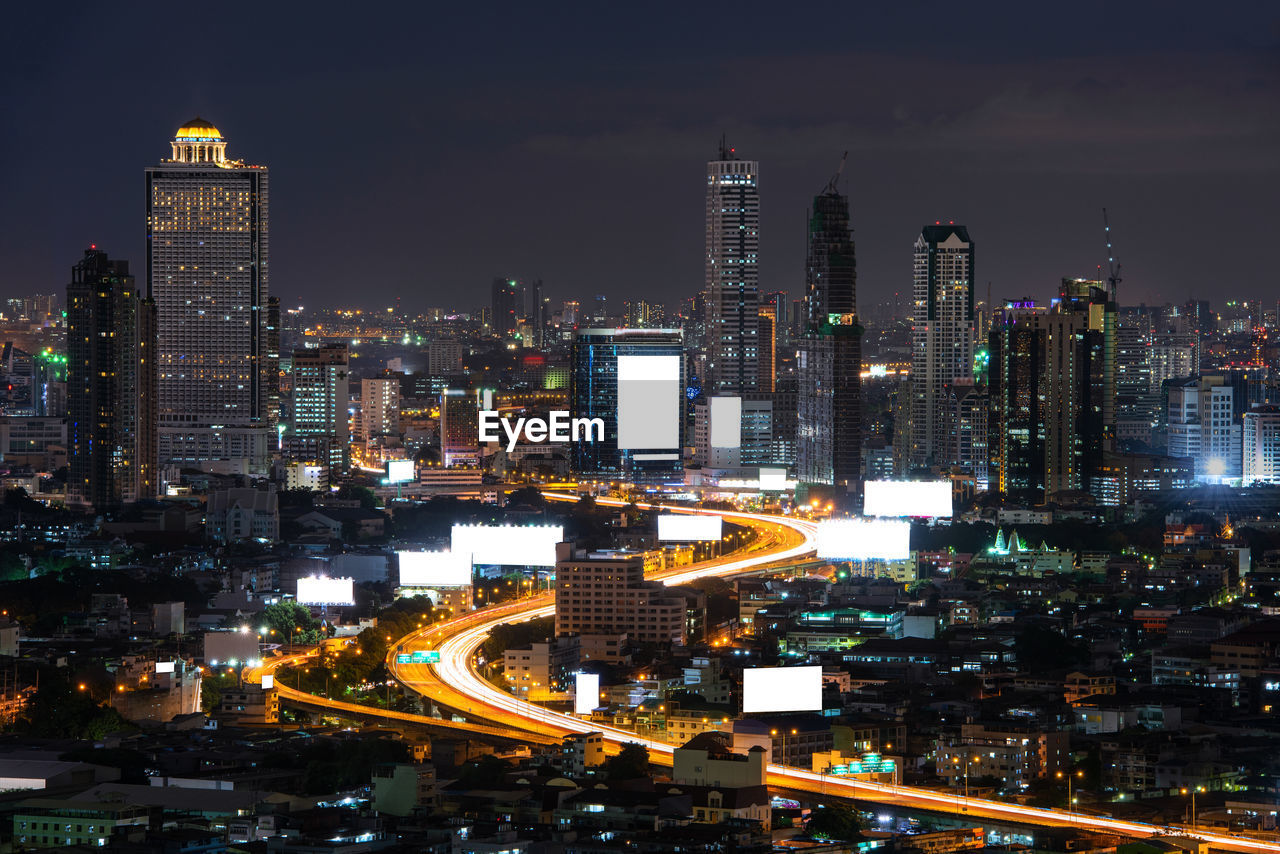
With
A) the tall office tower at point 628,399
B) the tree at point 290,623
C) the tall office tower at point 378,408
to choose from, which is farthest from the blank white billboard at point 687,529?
the tall office tower at point 378,408

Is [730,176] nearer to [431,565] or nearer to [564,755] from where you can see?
[431,565]

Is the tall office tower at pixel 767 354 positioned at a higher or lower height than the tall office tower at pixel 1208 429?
higher

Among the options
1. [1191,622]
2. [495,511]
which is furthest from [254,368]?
[1191,622]

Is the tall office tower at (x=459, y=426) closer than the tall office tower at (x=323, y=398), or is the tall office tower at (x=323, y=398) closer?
the tall office tower at (x=323, y=398)

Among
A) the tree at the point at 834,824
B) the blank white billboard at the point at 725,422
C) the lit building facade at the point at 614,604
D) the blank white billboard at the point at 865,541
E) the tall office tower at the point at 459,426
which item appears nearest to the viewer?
the tree at the point at 834,824

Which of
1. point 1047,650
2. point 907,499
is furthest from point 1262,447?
point 1047,650

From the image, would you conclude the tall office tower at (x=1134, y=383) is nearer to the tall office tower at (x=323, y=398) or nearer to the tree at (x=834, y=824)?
the tall office tower at (x=323, y=398)
